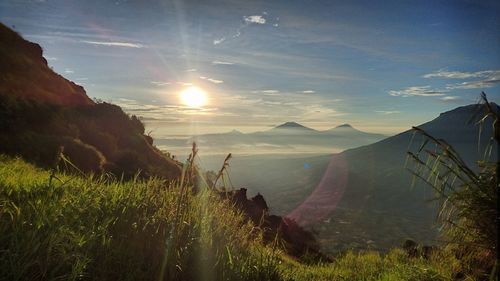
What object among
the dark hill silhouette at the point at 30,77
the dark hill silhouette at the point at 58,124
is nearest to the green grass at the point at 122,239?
the dark hill silhouette at the point at 58,124

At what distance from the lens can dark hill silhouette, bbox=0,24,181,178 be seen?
20422mm

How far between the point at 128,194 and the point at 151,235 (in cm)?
119

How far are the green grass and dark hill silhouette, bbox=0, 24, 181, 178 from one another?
38.5ft

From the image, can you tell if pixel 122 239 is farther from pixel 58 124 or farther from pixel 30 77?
pixel 30 77

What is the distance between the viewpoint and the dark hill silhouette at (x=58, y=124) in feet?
67.0

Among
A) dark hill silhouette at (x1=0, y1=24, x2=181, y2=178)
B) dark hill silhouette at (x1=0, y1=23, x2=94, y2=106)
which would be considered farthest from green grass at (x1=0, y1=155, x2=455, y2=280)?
dark hill silhouette at (x1=0, y1=23, x2=94, y2=106)

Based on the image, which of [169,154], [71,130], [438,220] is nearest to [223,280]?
[438,220]

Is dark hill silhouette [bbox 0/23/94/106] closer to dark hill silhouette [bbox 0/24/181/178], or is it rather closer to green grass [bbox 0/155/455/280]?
dark hill silhouette [bbox 0/24/181/178]

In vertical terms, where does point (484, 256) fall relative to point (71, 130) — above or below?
below

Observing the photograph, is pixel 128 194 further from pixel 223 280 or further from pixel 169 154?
pixel 169 154

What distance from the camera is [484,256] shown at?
20.7ft

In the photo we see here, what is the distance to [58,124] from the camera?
2509cm

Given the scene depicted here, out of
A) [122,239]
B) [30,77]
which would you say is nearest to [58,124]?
[30,77]

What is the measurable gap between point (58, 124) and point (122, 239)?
2186 centimetres
